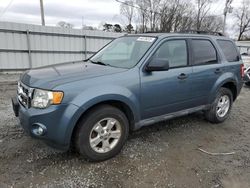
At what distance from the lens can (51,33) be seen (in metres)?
11.4

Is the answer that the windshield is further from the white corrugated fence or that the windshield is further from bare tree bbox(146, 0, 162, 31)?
bare tree bbox(146, 0, 162, 31)

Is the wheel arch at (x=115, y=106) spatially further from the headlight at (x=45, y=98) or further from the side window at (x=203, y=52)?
the side window at (x=203, y=52)

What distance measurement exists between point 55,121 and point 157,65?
161 centimetres

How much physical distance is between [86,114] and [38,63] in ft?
30.0

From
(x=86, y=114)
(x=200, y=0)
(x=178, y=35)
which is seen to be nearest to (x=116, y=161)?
(x=86, y=114)

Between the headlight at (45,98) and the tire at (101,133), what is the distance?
44 cm

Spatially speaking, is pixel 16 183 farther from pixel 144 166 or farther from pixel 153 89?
pixel 153 89

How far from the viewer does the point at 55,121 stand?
2859mm

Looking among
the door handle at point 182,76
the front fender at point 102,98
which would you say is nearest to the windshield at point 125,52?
the front fender at point 102,98

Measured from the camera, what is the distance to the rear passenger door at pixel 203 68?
4289 mm

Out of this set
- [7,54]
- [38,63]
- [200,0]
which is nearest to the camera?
[7,54]

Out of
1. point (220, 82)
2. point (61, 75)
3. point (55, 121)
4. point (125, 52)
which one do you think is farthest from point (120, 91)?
point (220, 82)

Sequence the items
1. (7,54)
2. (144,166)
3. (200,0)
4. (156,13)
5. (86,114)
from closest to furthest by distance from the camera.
A: (86,114), (144,166), (7,54), (156,13), (200,0)

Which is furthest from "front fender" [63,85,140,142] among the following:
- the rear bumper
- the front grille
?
the rear bumper
